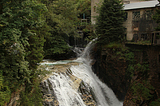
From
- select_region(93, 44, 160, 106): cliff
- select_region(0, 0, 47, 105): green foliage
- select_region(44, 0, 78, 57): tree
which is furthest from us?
select_region(44, 0, 78, 57): tree

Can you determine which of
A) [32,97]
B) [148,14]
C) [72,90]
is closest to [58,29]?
[72,90]

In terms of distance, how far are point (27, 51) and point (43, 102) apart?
3.58 metres

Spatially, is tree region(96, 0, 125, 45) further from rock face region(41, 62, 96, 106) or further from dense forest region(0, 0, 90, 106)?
dense forest region(0, 0, 90, 106)

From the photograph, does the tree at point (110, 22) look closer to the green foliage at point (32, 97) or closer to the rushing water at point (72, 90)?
the rushing water at point (72, 90)

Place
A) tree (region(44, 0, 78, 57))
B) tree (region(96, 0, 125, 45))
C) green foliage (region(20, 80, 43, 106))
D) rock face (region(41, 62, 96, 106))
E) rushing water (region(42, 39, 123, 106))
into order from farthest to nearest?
tree (region(44, 0, 78, 57)) → tree (region(96, 0, 125, 45)) → rushing water (region(42, 39, 123, 106)) → rock face (region(41, 62, 96, 106)) → green foliage (region(20, 80, 43, 106))

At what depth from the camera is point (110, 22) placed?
18.7m

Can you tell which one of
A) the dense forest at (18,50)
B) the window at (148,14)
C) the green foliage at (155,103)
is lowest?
the green foliage at (155,103)

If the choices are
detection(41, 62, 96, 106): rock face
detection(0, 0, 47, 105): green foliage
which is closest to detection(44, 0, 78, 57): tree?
detection(41, 62, 96, 106): rock face

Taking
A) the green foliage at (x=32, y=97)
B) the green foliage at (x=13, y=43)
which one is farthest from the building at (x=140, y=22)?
the green foliage at (x=13, y=43)

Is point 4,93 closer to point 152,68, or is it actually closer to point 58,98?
point 58,98

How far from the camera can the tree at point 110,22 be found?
18.4 m

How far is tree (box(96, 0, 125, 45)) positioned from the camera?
60.4ft

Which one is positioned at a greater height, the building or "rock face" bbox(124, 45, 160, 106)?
the building

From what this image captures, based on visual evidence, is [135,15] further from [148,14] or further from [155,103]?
[155,103]
